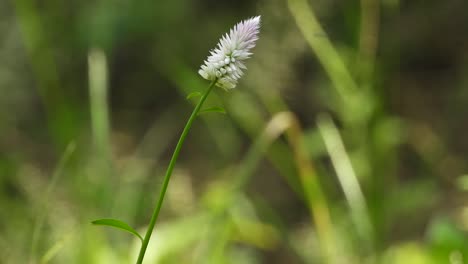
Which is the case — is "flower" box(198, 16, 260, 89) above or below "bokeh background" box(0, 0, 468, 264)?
below

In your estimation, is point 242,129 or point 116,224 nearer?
point 116,224

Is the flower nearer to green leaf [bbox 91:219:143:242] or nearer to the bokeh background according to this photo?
green leaf [bbox 91:219:143:242]

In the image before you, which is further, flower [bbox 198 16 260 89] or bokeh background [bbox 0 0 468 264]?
bokeh background [bbox 0 0 468 264]

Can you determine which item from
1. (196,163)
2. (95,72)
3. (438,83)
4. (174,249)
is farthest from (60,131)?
(438,83)

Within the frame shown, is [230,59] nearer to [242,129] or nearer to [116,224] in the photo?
[116,224]

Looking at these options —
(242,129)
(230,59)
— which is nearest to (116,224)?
(230,59)

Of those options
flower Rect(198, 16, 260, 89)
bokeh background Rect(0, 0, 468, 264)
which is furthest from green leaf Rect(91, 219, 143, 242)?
bokeh background Rect(0, 0, 468, 264)

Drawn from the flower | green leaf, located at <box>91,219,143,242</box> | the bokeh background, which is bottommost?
green leaf, located at <box>91,219,143,242</box>

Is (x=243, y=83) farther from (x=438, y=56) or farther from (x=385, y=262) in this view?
(x=385, y=262)
